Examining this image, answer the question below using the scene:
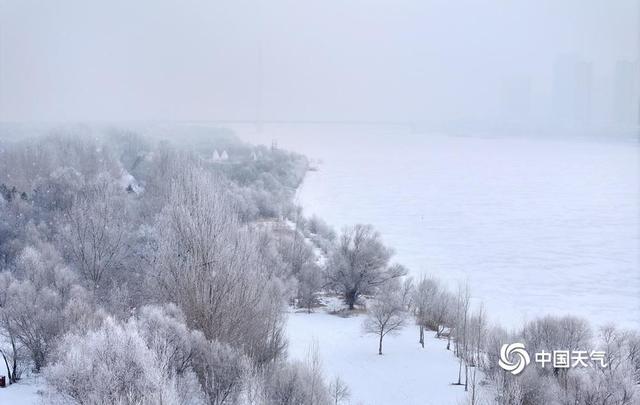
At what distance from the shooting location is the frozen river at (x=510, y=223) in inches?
628

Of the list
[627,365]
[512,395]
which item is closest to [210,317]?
[512,395]

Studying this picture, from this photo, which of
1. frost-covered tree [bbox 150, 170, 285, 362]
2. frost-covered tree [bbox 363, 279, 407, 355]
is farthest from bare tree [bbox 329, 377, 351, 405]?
frost-covered tree [bbox 363, 279, 407, 355]

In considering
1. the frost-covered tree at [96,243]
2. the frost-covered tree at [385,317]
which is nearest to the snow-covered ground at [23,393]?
the frost-covered tree at [96,243]

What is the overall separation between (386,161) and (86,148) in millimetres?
30266

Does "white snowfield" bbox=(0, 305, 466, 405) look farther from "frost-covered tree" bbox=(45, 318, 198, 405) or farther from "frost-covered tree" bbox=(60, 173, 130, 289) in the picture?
"frost-covered tree" bbox=(60, 173, 130, 289)

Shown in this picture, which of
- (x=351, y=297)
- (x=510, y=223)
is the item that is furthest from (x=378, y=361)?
(x=510, y=223)

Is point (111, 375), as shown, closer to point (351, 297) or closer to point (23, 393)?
point (23, 393)

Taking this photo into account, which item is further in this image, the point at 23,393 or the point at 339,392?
the point at 339,392

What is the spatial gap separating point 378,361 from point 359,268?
3832 mm

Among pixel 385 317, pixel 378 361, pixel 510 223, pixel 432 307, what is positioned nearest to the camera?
pixel 378 361

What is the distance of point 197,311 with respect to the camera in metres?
8.20

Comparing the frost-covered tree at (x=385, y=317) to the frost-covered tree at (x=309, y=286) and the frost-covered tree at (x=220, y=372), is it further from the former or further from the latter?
the frost-covered tree at (x=220, y=372)

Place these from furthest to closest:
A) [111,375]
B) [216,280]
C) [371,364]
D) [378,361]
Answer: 1. [378,361]
2. [371,364]
3. [216,280]
4. [111,375]

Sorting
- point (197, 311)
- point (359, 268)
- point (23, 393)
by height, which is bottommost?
point (23, 393)
